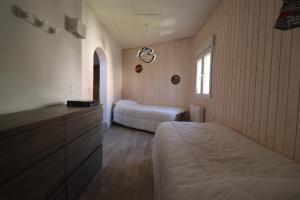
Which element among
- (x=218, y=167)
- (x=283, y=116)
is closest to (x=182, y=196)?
(x=218, y=167)

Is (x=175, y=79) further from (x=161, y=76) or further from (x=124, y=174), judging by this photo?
(x=124, y=174)

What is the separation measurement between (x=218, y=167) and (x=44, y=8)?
7.07ft

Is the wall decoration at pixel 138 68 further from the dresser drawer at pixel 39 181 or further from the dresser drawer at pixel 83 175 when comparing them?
the dresser drawer at pixel 39 181

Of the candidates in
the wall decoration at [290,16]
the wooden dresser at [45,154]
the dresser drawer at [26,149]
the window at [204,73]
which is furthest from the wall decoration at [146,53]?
the dresser drawer at [26,149]

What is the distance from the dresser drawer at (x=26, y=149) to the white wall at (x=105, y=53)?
203cm

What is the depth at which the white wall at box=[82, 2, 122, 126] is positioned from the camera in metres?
3.16

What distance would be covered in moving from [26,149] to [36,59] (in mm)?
1072

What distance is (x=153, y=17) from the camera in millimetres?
3473

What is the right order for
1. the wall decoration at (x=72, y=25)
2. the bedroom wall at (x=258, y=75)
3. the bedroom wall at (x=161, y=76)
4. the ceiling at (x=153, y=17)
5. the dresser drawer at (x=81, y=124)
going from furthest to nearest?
the bedroom wall at (x=161, y=76), the ceiling at (x=153, y=17), the wall decoration at (x=72, y=25), the dresser drawer at (x=81, y=124), the bedroom wall at (x=258, y=75)

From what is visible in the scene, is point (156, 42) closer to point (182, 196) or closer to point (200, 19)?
point (200, 19)

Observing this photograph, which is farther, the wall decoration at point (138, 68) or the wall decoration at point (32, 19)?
the wall decoration at point (138, 68)

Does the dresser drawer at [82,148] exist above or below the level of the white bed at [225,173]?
below

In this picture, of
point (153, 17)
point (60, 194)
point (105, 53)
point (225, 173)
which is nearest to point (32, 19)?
point (60, 194)

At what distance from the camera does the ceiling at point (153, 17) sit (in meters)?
2.92
